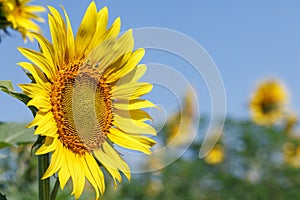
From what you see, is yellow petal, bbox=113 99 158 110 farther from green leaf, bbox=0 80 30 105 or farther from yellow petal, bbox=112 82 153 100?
green leaf, bbox=0 80 30 105

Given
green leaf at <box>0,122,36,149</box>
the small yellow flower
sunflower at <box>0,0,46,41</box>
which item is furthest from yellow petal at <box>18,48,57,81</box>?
the small yellow flower

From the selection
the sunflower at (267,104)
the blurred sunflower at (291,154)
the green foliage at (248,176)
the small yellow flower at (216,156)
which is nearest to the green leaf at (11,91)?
the green foliage at (248,176)

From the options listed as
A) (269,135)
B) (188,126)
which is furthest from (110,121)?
(188,126)

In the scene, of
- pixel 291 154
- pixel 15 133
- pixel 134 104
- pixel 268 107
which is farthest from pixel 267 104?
pixel 134 104

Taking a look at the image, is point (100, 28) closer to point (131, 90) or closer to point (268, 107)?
point (131, 90)

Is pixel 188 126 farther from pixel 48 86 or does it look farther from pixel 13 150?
pixel 48 86
